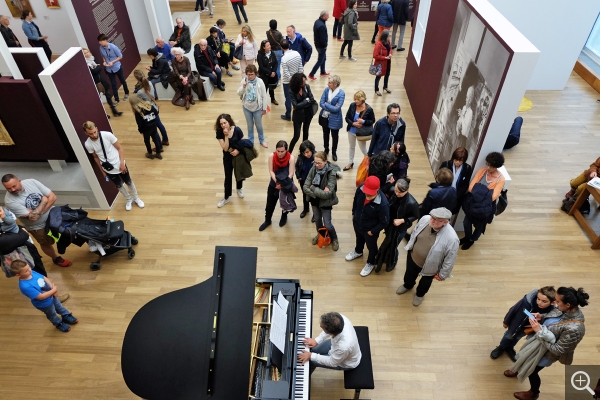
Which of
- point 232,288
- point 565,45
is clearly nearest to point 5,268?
point 232,288

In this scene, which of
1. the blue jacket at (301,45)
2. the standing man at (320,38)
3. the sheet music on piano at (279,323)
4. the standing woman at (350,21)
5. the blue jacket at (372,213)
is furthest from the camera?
the standing woman at (350,21)

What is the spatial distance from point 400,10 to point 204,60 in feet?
16.7

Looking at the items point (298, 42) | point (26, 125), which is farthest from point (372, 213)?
point (298, 42)

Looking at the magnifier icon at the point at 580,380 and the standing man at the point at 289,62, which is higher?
the standing man at the point at 289,62

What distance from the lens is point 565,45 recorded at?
340 inches

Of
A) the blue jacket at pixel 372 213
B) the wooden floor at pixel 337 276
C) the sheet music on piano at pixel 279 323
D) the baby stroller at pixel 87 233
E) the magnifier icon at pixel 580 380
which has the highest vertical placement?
the sheet music on piano at pixel 279 323

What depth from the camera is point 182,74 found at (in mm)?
8586

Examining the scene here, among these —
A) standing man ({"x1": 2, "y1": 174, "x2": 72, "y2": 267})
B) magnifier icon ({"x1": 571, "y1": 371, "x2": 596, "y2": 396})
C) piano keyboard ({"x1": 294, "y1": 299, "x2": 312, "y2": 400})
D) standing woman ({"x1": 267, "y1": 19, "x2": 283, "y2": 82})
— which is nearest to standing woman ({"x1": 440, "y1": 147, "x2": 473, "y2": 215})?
magnifier icon ({"x1": 571, "y1": 371, "x2": 596, "y2": 396})

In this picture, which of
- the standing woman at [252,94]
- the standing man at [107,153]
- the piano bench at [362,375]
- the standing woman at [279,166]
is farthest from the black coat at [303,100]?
the piano bench at [362,375]

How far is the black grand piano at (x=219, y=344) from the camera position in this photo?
10.2 ft

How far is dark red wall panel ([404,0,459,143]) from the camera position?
651 cm

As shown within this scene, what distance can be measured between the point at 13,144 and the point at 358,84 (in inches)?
269

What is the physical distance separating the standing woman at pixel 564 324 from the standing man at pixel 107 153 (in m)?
5.46

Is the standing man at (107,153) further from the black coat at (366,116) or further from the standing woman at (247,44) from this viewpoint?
the standing woman at (247,44)
